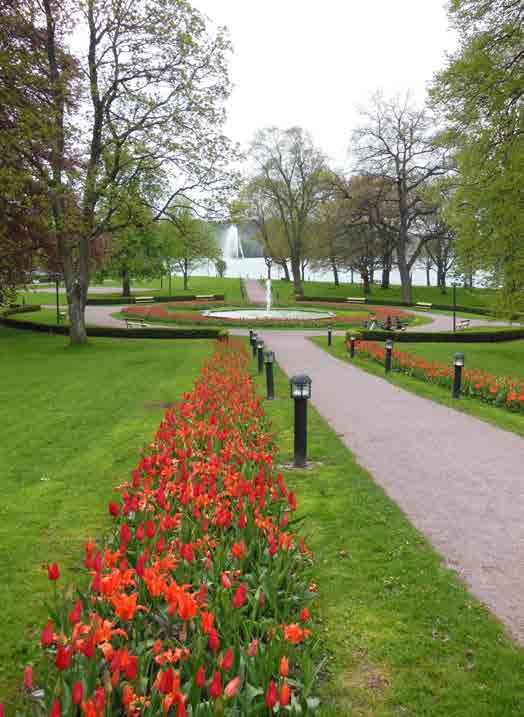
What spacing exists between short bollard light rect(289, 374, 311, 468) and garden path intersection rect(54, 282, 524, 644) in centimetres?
84

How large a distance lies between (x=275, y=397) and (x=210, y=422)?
16.6 ft

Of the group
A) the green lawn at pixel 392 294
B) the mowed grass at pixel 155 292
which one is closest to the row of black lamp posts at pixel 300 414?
the mowed grass at pixel 155 292

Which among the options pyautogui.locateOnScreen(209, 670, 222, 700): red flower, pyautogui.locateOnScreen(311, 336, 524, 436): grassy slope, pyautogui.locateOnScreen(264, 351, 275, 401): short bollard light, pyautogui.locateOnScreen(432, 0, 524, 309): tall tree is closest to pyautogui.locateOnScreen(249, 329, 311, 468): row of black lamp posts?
pyautogui.locateOnScreen(311, 336, 524, 436): grassy slope

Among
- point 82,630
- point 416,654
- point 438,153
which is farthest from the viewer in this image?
point 438,153

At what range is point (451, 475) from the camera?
6910 mm

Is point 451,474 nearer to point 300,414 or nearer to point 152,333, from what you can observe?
point 300,414

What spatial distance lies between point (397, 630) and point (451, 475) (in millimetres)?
3687

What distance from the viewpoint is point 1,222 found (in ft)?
73.6

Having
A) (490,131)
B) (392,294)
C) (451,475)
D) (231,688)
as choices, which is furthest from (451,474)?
(392,294)

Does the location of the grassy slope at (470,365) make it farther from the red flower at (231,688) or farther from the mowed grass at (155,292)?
the mowed grass at (155,292)

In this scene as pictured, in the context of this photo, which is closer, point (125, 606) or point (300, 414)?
point (125, 606)

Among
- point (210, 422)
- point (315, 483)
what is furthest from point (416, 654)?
point (210, 422)

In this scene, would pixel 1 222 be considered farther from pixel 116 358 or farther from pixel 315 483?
pixel 315 483

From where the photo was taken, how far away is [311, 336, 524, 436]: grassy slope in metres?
10.8
